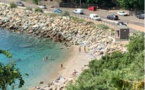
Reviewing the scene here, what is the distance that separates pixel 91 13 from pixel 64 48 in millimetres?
18170

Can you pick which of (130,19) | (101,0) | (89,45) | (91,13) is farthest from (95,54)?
(101,0)

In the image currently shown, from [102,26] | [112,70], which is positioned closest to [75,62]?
[102,26]

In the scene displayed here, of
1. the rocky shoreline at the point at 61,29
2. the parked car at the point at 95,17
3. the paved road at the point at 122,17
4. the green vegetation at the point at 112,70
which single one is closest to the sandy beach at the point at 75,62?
the rocky shoreline at the point at 61,29

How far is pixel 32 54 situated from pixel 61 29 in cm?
1328

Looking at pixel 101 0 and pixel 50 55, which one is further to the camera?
pixel 101 0

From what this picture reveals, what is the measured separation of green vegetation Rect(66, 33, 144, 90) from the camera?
88.5ft

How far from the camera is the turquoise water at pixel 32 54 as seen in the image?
163ft

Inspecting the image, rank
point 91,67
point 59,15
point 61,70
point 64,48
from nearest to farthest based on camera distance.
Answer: point 91,67 < point 61,70 < point 64,48 < point 59,15

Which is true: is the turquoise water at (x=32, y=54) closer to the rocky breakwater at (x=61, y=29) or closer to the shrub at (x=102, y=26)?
the rocky breakwater at (x=61, y=29)

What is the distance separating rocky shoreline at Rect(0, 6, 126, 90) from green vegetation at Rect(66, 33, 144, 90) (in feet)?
43.9

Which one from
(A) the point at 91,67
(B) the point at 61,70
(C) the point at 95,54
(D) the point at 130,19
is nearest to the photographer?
(A) the point at 91,67

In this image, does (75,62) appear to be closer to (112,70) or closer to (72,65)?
(72,65)

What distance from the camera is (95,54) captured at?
55.3m

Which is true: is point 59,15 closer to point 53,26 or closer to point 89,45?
point 53,26
